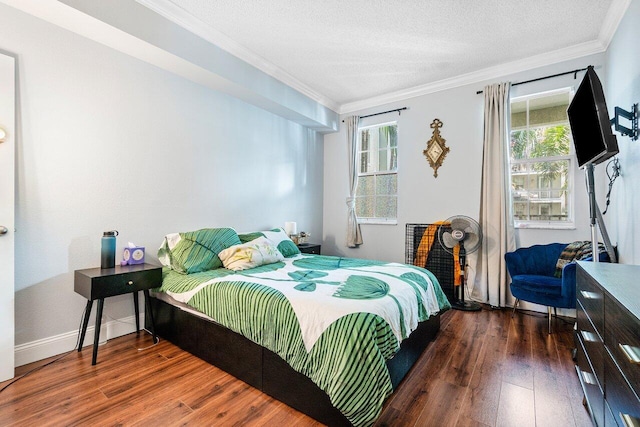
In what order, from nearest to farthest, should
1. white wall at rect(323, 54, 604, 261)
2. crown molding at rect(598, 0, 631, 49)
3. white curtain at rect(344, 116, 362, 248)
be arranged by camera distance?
1. crown molding at rect(598, 0, 631, 49)
2. white wall at rect(323, 54, 604, 261)
3. white curtain at rect(344, 116, 362, 248)

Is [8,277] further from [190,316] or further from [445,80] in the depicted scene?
[445,80]

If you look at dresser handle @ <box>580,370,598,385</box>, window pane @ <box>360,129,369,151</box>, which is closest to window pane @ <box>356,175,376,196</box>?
window pane @ <box>360,129,369,151</box>

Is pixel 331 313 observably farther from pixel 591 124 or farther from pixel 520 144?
pixel 520 144

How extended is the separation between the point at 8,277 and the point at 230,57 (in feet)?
8.68

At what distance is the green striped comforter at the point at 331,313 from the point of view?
146 cm

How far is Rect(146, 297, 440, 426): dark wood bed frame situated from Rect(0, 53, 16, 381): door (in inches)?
36.2

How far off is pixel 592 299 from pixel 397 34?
2.75 metres

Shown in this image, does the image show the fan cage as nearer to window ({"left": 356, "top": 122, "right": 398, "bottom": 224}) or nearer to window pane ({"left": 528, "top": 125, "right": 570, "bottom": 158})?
window ({"left": 356, "top": 122, "right": 398, "bottom": 224})

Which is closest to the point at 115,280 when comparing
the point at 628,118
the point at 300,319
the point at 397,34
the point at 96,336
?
the point at 96,336

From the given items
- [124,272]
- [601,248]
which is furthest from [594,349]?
[124,272]

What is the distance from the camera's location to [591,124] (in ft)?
7.04

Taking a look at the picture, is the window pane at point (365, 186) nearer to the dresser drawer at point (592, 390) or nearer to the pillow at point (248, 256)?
the pillow at point (248, 256)

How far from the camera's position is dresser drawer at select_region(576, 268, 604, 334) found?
1215 mm

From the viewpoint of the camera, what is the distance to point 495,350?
2449 millimetres
